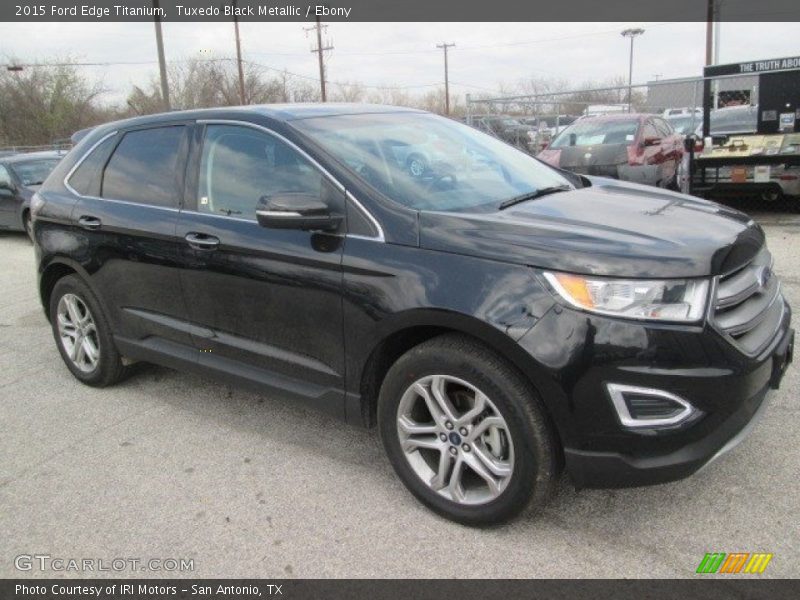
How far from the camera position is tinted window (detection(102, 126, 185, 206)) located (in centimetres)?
381

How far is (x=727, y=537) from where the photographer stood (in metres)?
2.65

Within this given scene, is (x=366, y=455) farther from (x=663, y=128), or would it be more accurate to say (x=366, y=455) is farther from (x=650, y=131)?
(x=663, y=128)

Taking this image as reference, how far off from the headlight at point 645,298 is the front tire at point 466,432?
41 centimetres

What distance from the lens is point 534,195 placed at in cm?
337

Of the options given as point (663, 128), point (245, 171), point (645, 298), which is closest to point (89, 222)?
point (245, 171)

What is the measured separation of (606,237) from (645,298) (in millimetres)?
300

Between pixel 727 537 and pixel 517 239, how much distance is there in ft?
4.67

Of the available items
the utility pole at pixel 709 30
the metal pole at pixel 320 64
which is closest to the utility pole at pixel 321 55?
the metal pole at pixel 320 64

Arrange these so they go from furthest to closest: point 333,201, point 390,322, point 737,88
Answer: point 737,88 < point 333,201 < point 390,322

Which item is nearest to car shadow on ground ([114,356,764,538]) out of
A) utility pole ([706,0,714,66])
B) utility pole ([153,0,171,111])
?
utility pole ([153,0,171,111])

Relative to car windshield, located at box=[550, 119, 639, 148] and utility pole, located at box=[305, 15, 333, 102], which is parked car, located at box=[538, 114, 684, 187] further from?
utility pole, located at box=[305, 15, 333, 102]
